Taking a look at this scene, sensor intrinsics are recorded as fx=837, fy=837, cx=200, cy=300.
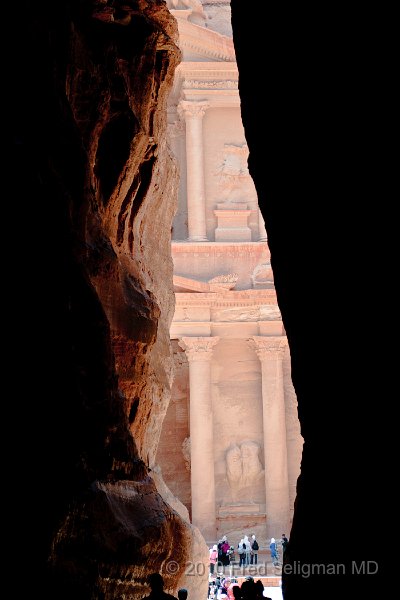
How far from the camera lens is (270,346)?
19.9 metres

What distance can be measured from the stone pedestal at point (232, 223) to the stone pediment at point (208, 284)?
155 centimetres

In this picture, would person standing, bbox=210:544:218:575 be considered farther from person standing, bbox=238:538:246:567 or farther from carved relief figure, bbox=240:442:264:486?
carved relief figure, bbox=240:442:264:486

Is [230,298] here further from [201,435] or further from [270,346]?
[201,435]

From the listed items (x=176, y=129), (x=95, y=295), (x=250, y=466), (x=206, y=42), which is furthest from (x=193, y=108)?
(x=95, y=295)

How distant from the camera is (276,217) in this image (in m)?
5.27

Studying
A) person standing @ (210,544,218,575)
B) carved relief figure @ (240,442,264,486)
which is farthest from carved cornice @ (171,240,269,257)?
person standing @ (210,544,218,575)

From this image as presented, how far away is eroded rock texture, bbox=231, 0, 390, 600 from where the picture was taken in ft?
12.6

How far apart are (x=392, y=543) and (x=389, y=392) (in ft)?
2.14

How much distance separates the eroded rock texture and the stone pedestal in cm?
1599

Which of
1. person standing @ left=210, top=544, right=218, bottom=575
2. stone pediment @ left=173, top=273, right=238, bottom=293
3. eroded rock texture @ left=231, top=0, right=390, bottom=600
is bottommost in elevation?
eroded rock texture @ left=231, top=0, right=390, bottom=600

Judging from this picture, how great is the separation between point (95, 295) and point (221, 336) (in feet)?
46.8

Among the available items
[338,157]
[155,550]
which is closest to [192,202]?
[155,550]

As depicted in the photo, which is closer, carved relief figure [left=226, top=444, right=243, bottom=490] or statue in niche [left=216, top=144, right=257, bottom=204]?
carved relief figure [left=226, top=444, right=243, bottom=490]

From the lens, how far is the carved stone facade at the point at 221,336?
19.1 metres
